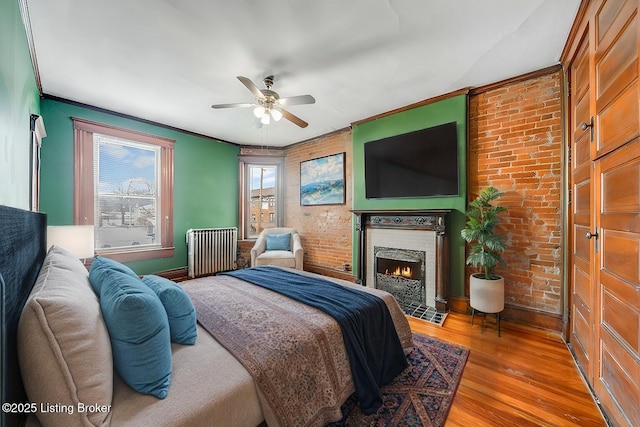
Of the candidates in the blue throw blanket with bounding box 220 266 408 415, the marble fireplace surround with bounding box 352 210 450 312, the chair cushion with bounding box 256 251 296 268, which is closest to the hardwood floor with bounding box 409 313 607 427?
the blue throw blanket with bounding box 220 266 408 415

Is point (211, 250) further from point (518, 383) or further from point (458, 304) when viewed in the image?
point (518, 383)

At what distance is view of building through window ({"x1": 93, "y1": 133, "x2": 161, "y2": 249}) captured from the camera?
11.5ft

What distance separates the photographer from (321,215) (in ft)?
15.1

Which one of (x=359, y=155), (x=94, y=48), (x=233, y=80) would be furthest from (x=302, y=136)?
(x=94, y=48)

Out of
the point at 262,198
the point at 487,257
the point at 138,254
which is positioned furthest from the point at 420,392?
the point at 262,198

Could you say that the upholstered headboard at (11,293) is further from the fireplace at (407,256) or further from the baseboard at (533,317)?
the baseboard at (533,317)

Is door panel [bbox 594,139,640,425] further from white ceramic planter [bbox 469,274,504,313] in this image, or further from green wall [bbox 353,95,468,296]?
green wall [bbox 353,95,468,296]

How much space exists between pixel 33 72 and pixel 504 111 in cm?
473

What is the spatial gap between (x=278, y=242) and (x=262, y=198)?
1216 mm

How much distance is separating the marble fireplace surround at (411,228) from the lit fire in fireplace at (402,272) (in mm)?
261

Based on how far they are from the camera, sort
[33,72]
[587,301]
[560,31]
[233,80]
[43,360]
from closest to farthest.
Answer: [43,360] → [587,301] → [560,31] → [33,72] → [233,80]

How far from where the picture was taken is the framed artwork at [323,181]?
430cm

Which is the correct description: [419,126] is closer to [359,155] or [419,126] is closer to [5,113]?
[359,155]

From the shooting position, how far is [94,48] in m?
2.15
